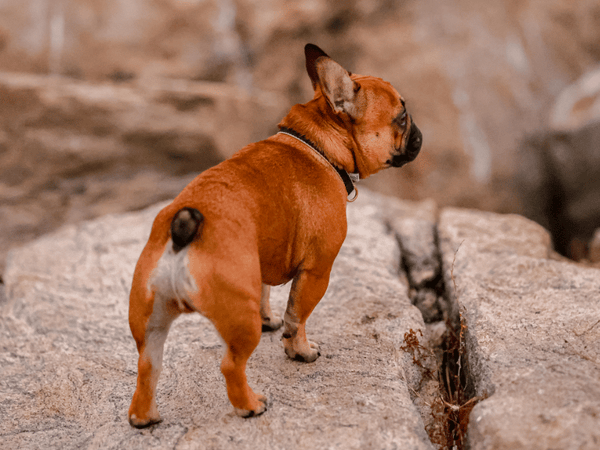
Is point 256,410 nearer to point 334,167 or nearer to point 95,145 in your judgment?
point 334,167

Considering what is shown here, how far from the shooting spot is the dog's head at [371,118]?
3.16 meters

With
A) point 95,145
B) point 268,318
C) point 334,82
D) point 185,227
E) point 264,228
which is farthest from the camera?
point 95,145

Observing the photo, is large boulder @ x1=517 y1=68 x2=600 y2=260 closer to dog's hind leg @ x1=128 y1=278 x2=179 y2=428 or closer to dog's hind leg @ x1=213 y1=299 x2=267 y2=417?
dog's hind leg @ x1=213 y1=299 x2=267 y2=417

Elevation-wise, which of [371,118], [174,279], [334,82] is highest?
[334,82]

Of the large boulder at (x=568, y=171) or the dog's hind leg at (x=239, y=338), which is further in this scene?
the large boulder at (x=568, y=171)

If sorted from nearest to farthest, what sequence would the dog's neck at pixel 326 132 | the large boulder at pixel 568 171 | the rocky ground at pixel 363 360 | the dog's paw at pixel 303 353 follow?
the rocky ground at pixel 363 360 → the dog's neck at pixel 326 132 → the dog's paw at pixel 303 353 → the large boulder at pixel 568 171

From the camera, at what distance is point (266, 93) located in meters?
10.2

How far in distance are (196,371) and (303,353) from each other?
2.51ft

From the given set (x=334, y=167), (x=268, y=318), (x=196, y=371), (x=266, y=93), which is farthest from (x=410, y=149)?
(x=266, y=93)

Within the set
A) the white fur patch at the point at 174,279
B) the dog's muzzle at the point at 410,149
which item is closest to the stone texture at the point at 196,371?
the white fur patch at the point at 174,279

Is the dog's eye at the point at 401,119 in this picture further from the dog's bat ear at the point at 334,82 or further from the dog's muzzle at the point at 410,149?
the dog's bat ear at the point at 334,82

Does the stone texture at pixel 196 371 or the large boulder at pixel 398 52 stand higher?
the large boulder at pixel 398 52

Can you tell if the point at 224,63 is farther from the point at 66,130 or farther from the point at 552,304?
the point at 552,304

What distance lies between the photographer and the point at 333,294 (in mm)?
4410
